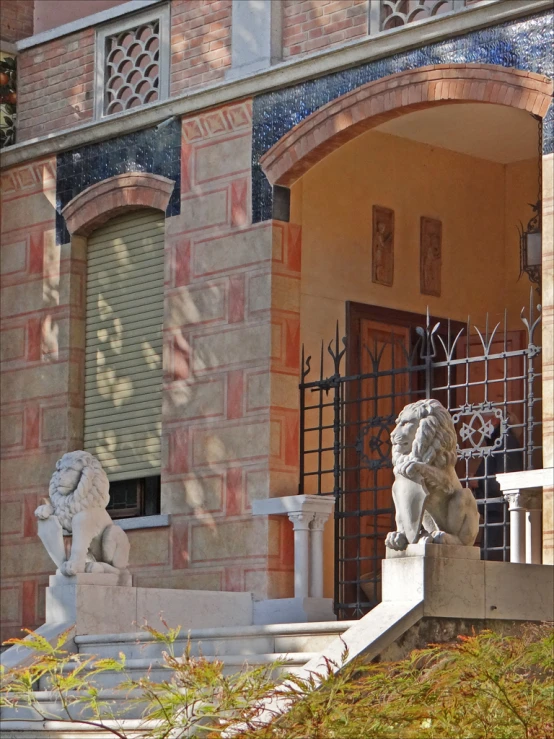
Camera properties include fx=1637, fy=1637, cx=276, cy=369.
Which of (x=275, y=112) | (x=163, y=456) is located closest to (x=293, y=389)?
(x=163, y=456)

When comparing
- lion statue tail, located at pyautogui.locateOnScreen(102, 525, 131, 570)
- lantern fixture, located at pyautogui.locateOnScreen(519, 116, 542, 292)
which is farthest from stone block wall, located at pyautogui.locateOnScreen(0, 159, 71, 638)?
lantern fixture, located at pyautogui.locateOnScreen(519, 116, 542, 292)

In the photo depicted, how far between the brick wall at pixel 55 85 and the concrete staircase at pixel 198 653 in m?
6.04

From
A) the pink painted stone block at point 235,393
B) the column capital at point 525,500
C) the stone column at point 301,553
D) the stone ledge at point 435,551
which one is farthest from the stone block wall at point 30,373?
the stone ledge at point 435,551

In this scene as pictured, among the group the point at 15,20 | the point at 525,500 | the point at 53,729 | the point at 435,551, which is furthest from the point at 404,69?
the point at 53,729

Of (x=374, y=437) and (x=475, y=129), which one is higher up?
(x=475, y=129)

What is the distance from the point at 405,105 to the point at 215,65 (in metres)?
2.28

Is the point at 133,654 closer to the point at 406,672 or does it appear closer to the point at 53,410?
the point at 53,410

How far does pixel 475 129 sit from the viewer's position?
15.9 m

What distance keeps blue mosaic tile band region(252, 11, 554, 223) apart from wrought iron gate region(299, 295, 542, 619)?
68.3 inches

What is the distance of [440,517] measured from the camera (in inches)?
412

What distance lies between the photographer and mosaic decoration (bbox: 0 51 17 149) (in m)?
16.5

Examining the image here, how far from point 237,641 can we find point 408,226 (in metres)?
5.76

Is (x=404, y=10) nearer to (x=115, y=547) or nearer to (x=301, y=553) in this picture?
(x=301, y=553)

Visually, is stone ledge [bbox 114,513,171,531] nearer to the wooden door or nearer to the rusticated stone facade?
the rusticated stone facade
